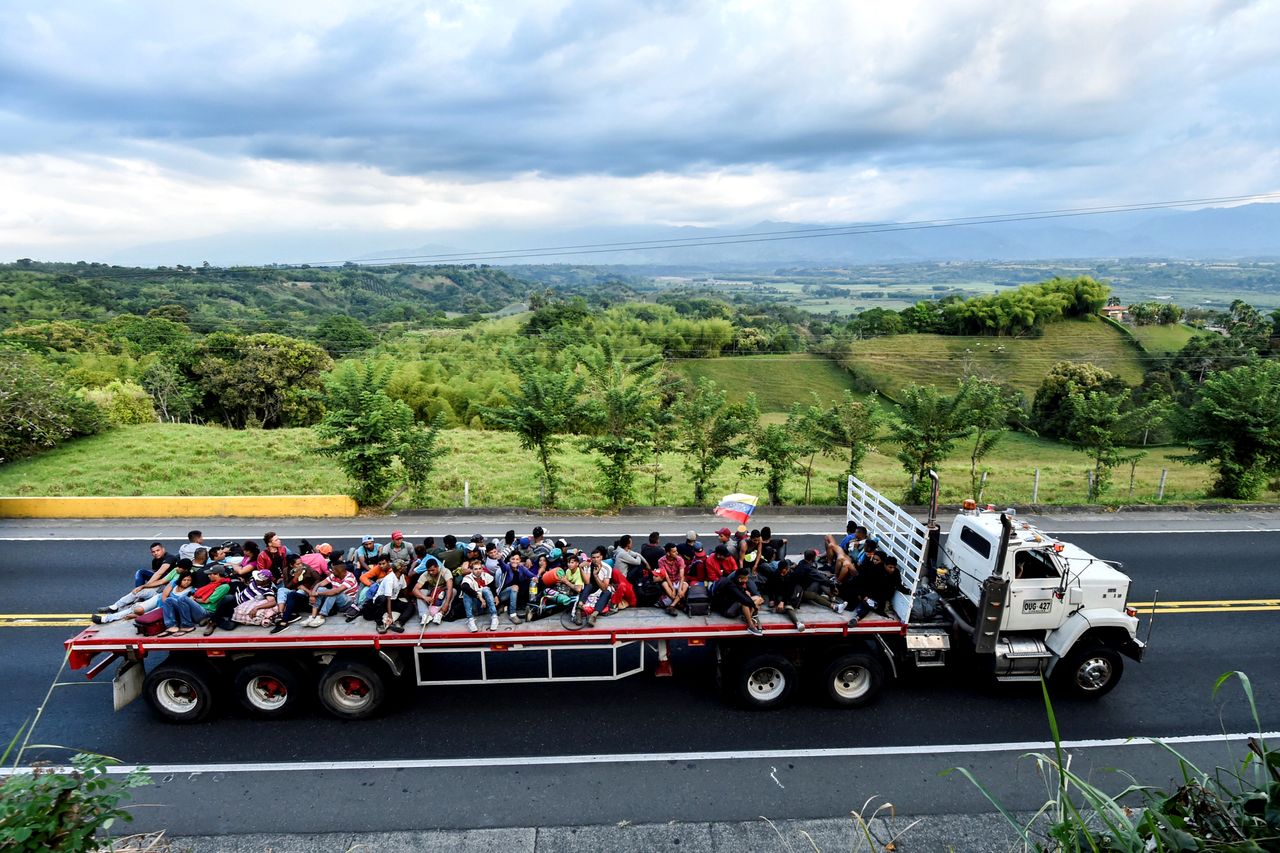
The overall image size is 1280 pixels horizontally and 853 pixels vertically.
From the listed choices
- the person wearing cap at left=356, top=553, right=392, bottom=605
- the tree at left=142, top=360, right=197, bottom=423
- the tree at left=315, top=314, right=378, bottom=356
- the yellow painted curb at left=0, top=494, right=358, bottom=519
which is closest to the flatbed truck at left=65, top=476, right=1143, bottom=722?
Result: the person wearing cap at left=356, top=553, right=392, bottom=605

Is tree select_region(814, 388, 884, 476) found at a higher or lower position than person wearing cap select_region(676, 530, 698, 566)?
lower

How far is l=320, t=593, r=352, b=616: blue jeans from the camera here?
31.3 ft

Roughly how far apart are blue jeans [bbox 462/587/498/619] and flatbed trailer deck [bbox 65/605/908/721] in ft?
0.62

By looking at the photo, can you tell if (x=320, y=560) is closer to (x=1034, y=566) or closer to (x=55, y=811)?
(x=55, y=811)

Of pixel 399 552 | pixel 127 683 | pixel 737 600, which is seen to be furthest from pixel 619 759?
pixel 127 683

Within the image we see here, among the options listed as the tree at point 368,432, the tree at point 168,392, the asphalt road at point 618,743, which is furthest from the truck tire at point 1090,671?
the tree at point 168,392

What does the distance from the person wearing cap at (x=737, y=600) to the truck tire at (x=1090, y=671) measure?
4.19 meters

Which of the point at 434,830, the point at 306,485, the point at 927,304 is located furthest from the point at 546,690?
the point at 927,304

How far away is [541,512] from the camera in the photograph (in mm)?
18578

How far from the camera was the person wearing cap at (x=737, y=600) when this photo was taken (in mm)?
9367

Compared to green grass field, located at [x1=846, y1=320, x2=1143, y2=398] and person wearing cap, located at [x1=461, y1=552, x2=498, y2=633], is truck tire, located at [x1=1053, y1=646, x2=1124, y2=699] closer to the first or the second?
person wearing cap, located at [x1=461, y1=552, x2=498, y2=633]

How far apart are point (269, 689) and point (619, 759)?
4500mm

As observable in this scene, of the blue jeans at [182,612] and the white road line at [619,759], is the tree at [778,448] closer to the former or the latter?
the white road line at [619,759]

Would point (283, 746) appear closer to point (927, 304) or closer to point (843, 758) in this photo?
point (843, 758)
